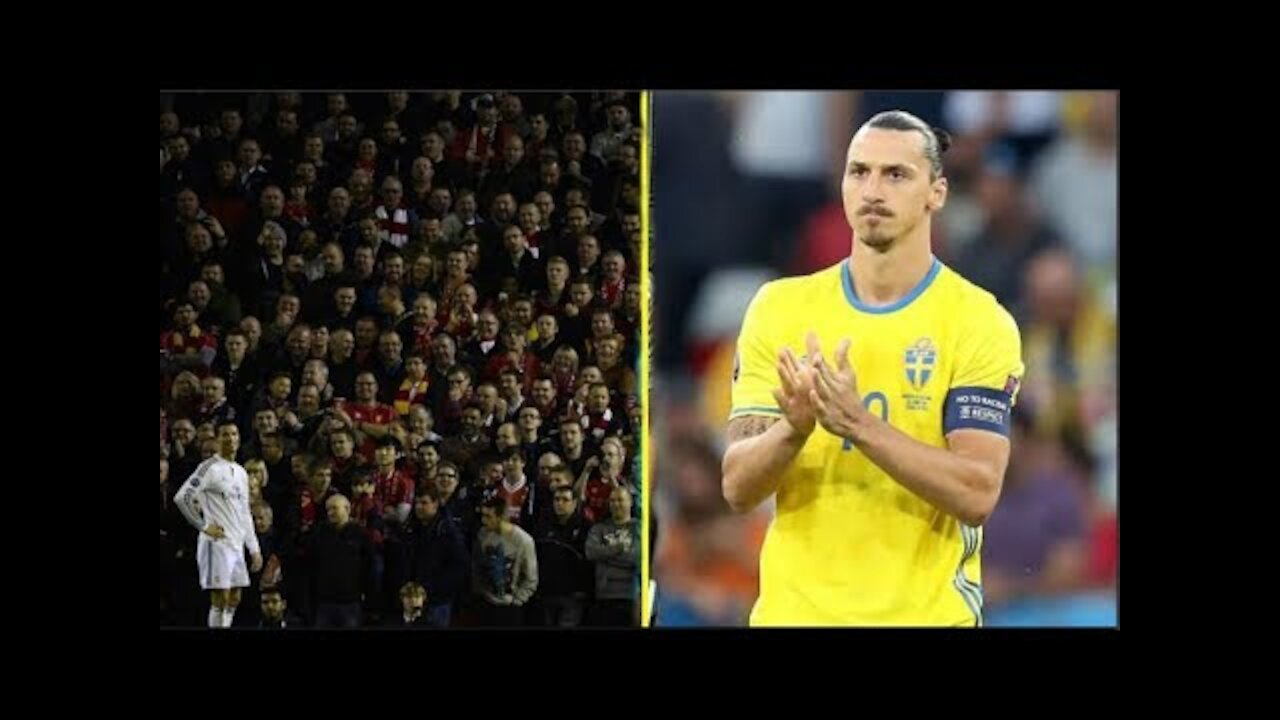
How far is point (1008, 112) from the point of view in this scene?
22.5 feet

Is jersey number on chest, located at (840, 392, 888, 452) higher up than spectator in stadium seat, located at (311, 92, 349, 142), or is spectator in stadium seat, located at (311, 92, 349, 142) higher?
spectator in stadium seat, located at (311, 92, 349, 142)

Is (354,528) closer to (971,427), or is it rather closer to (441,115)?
(441,115)

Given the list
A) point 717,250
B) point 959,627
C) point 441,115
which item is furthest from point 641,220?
point 959,627

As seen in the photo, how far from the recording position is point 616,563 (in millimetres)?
6906

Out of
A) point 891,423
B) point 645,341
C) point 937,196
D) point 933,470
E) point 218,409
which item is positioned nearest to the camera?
point 933,470

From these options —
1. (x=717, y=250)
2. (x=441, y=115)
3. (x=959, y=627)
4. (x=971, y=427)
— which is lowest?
(x=959, y=627)

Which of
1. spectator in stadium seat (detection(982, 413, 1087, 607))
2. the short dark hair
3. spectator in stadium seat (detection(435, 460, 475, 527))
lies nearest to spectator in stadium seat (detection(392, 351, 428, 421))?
spectator in stadium seat (detection(435, 460, 475, 527))

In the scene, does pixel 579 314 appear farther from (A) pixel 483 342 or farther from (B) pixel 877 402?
(B) pixel 877 402

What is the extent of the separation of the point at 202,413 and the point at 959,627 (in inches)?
102

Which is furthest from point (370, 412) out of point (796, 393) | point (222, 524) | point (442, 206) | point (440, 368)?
point (796, 393)

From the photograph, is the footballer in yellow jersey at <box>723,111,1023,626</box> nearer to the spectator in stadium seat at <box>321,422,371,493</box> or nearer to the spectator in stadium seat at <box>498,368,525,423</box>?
the spectator in stadium seat at <box>498,368,525,423</box>

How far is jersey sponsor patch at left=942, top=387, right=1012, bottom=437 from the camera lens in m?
6.62

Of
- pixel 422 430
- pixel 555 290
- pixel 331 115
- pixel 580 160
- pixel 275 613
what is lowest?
pixel 275 613

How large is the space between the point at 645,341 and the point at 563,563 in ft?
2.57
